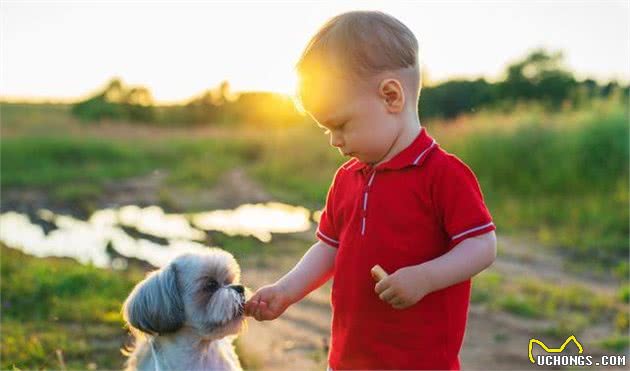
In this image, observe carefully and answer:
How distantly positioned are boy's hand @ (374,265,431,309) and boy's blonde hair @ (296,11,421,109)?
1.79 ft

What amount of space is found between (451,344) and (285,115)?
77.6 ft

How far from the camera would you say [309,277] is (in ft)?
9.41

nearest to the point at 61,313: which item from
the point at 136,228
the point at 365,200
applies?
the point at 365,200

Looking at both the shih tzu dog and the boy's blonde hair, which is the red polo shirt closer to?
the boy's blonde hair

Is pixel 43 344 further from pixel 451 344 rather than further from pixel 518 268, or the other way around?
pixel 518 268

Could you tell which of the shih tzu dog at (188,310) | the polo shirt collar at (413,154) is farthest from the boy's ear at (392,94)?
the shih tzu dog at (188,310)

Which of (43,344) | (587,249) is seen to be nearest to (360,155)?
(43,344)

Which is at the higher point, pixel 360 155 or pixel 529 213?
pixel 360 155

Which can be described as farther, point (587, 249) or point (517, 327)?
point (587, 249)

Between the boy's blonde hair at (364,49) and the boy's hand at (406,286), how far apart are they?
54cm

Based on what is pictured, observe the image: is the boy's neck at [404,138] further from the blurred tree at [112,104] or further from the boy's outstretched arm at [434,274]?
the blurred tree at [112,104]

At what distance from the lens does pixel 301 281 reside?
2871 mm

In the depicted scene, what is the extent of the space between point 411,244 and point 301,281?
1.78 ft

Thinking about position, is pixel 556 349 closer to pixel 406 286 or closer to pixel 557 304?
pixel 557 304
